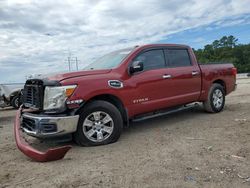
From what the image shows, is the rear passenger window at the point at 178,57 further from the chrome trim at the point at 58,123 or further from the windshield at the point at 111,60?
the chrome trim at the point at 58,123

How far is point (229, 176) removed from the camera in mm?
4141

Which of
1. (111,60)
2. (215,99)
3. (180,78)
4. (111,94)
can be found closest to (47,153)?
(111,94)

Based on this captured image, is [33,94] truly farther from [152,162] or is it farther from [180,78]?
[180,78]

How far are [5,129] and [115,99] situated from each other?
3.71 meters

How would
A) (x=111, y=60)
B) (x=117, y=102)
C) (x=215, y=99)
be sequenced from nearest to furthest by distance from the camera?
(x=117, y=102)
(x=111, y=60)
(x=215, y=99)

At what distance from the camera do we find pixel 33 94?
6.16 m

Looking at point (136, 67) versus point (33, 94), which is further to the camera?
point (136, 67)

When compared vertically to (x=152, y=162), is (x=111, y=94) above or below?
above

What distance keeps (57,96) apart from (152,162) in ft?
6.44

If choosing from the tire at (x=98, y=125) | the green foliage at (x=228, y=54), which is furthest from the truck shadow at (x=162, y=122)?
the green foliage at (x=228, y=54)

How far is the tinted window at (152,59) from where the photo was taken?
7.04 metres

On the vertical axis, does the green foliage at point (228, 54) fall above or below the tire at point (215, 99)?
above

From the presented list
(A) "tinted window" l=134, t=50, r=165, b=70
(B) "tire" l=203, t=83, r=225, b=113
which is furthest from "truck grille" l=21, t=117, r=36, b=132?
(B) "tire" l=203, t=83, r=225, b=113

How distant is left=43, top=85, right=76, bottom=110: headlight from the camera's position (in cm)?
561
